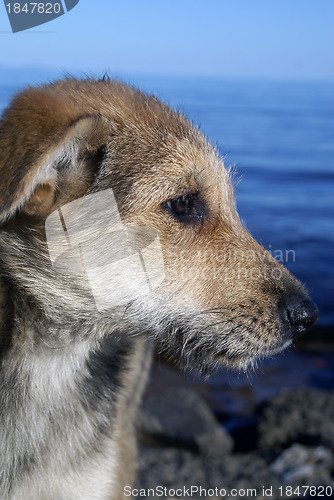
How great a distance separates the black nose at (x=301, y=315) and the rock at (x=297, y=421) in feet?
7.49

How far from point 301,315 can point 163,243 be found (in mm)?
848

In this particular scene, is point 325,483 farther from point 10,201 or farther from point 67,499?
point 10,201

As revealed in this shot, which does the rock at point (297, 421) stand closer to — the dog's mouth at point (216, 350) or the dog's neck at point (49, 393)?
the dog's mouth at point (216, 350)

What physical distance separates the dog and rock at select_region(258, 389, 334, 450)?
2228 mm

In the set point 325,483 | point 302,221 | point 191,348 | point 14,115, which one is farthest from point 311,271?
point 14,115

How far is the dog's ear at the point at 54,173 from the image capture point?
2584 millimetres

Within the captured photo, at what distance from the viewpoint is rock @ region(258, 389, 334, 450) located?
5449 millimetres

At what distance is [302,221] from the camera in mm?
12008

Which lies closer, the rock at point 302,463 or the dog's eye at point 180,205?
the dog's eye at point 180,205

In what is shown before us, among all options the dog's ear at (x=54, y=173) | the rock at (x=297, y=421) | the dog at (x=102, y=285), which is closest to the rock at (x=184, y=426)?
the rock at (x=297, y=421)

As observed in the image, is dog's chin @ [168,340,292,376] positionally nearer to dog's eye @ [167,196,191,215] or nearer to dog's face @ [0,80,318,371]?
dog's face @ [0,80,318,371]
